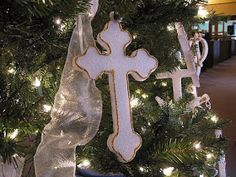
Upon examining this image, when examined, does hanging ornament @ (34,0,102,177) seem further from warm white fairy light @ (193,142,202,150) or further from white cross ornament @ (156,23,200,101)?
white cross ornament @ (156,23,200,101)

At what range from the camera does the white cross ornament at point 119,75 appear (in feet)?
1.54

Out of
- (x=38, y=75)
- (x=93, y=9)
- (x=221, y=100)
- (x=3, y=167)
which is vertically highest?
(x=93, y=9)

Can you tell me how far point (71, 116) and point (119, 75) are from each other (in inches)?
3.6

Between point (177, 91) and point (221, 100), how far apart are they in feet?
10.2

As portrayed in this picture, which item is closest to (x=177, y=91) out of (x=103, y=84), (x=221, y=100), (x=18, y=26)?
(x=103, y=84)

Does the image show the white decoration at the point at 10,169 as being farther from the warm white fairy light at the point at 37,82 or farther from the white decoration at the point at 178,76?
the white decoration at the point at 178,76

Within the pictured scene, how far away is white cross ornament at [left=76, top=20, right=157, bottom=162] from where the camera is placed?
1.54 ft

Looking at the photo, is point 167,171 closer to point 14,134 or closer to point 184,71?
point 14,134

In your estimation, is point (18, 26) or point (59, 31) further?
point (59, 31)

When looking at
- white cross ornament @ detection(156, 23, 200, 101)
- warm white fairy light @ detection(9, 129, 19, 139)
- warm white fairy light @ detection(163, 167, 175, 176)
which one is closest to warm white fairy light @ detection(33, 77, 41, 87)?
warm white fairy light @ detection(9, 129, 19, 139)

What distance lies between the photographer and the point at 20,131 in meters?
0.52

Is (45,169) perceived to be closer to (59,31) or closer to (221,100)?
(59,31)

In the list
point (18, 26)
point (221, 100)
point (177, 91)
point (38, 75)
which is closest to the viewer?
point (18, 26)

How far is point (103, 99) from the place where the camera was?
26.1 inches
